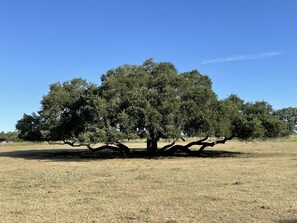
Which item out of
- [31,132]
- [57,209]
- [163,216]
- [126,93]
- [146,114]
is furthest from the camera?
[31,132]

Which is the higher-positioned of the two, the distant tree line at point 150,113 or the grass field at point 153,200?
the distant tree line at point 150,113

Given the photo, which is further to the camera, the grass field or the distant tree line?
the distant tree line

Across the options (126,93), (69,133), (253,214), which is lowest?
(253,214)

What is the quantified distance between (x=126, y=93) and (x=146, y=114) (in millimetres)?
3191

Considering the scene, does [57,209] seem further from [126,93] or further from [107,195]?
[126,93]

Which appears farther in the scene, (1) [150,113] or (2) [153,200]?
(1) [150,113]

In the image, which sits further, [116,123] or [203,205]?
[116,123]

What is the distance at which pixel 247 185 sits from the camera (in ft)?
44.7

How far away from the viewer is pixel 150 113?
99.2 feet

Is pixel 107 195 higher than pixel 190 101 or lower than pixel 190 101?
lower

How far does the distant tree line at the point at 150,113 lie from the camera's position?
102ft

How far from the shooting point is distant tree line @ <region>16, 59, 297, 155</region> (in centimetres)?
3102

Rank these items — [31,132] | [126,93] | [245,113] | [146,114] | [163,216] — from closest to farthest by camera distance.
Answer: [163,216]
[146,114]
[126,93]
[245,113]
[31,132]

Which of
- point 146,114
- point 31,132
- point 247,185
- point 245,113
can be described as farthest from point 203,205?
point 31,132
